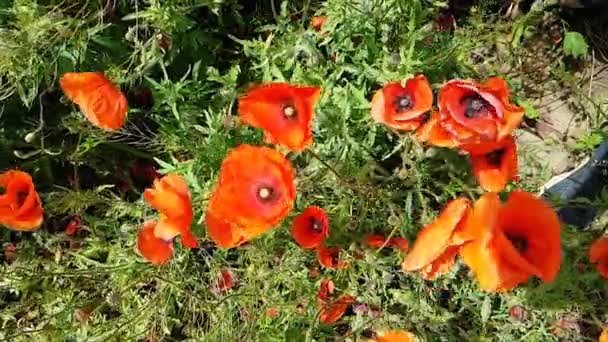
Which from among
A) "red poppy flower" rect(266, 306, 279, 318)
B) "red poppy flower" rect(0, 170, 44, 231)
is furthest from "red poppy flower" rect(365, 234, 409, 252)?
"red poppy flower" rect(0, 170, 44, 231)

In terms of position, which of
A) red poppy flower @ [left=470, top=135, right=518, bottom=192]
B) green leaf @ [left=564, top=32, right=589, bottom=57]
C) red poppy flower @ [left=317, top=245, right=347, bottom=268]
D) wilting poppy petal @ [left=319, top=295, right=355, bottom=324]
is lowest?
wilting poppy petal @ [left=319, top=295, right=355, bottom=324]

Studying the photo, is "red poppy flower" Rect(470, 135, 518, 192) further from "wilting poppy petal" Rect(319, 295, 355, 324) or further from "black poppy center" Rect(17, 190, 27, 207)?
"black poppy center" Rect(17, 190, 27, 207)

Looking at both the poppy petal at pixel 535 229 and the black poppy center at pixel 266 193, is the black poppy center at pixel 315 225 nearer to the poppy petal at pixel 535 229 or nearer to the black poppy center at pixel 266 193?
the black poppy center at pixel 266 193

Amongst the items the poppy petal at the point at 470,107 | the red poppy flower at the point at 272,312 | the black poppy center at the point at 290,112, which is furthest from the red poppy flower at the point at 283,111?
the red poppy flower at the point at 272,312

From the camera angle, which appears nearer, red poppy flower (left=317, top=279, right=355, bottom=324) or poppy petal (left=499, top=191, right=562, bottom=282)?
poppy petal (left=499, top=191, right=562, bottom=282)

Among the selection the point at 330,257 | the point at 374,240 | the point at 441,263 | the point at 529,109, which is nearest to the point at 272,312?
the point at 330,257

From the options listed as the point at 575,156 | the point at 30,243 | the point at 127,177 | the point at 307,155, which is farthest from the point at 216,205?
the point at 575,156

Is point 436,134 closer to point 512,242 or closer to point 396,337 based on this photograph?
point 512,242
